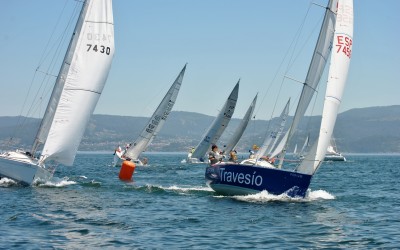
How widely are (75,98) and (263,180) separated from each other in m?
9.85

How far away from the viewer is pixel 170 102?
58.8m

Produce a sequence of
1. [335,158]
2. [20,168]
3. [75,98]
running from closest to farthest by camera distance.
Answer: [20,168], [75,98], [335,158]

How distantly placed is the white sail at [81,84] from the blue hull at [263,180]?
25.0 feet

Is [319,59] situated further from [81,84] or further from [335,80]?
Result: [81,84]

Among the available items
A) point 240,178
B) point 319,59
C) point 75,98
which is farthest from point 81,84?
point 319,59

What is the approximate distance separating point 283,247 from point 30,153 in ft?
57.6

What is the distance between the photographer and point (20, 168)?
28.7 meters

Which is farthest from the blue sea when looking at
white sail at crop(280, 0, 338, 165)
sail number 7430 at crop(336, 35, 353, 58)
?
sail number 7430 at crop(336, 35, 353, 58)

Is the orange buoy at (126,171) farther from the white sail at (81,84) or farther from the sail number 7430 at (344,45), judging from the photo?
the sail number 7430 at (344,45)

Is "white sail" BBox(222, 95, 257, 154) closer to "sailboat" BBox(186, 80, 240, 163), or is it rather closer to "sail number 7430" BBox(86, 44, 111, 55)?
"sailboat" BBox(186, 80, 240, 163)

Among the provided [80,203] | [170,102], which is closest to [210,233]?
[80,203]

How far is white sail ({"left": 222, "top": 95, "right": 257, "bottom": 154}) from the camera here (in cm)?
6134

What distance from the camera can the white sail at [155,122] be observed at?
58.3 metres

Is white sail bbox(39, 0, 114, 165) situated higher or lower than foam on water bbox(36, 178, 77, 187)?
higher
